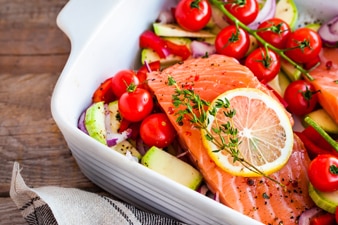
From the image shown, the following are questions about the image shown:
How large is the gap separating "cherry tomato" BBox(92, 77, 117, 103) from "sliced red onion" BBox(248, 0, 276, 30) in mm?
680

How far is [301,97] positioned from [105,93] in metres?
0.78

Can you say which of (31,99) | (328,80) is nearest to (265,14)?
A: (328,80)

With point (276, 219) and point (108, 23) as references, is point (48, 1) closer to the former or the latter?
point (108, 23)

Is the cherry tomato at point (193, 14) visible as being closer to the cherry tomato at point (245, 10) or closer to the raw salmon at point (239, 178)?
the cherry tomato at point (245, 10)

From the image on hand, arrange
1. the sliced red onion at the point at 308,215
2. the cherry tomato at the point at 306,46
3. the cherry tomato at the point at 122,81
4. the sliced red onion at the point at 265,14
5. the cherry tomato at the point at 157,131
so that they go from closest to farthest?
the sliced red onion at the point at 308,215 < the cherry tomato at the point at 157,131 < the cherry tomato at the point at 122,81 < the cherry tomato at the point at 306,46 < the sliced red onion at the point at 265,14

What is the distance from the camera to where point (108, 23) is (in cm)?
257

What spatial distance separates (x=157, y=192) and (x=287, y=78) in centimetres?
89

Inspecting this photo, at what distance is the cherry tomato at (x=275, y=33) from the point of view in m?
2.73

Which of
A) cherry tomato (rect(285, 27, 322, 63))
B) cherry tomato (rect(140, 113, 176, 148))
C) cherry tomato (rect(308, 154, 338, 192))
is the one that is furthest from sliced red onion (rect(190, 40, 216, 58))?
cherry tomato (rect(308, 154, 338, 192))

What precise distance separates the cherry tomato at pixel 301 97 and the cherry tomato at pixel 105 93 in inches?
28.0

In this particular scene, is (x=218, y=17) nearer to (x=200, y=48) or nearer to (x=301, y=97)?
(x=200, y=48)

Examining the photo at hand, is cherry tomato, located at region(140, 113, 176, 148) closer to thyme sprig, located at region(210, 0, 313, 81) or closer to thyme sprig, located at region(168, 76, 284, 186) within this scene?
thyme sprig, located at region(168, 76, 284, 186)

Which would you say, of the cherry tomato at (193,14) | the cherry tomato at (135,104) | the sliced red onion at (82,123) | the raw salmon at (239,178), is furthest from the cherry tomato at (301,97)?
the sliced red onion at (82,123)

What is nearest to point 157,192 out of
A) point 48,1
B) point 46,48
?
point 46,48
